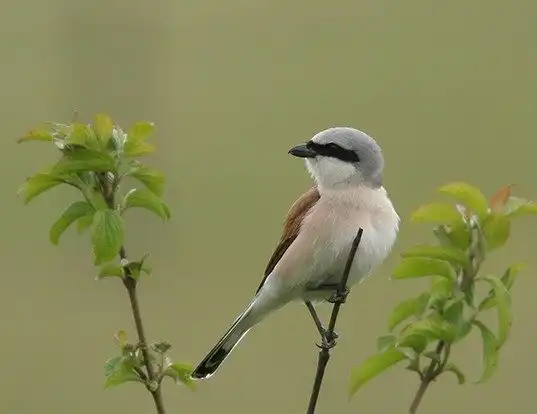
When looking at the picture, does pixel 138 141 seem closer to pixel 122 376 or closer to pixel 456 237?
pixel 122 376

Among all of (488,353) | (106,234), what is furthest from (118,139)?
(488,353)

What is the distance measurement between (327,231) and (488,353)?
655 millimetres

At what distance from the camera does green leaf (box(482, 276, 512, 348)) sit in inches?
42.4

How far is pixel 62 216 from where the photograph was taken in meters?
1.20

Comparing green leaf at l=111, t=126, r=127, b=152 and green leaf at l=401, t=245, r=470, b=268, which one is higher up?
green leaf at l=111, t=126, r=127, b=152

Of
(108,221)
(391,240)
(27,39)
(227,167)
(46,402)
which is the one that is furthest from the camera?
(27,39)

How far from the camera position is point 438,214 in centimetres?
114

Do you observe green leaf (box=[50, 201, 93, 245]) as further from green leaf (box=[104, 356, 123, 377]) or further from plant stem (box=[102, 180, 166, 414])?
green leaf (box=[104, 356, 123, 377])

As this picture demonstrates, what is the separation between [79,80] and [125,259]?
4.90m

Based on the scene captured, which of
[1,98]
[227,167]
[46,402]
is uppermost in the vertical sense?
[1,98]

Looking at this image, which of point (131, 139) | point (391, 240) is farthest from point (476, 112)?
point (131, 139)

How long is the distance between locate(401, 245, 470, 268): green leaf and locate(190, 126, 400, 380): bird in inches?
23.6

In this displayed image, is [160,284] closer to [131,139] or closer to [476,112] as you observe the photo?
[476,112]

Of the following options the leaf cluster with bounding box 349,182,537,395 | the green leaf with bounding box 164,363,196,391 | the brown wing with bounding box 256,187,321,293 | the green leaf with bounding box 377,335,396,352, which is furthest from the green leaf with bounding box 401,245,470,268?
the brown wing with bounding box 256,187,321,293
